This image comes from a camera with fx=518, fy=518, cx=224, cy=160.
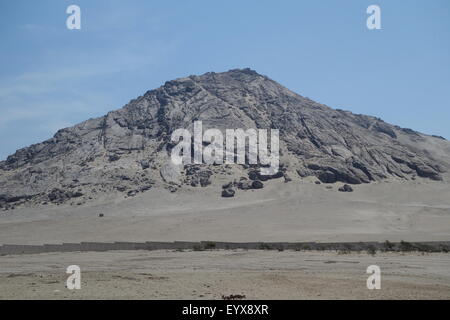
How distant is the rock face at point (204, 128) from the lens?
89.8 meters

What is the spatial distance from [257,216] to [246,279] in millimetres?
48569

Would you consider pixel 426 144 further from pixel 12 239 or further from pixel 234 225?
pixel 12 239

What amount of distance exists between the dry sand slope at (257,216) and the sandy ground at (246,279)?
853 inches

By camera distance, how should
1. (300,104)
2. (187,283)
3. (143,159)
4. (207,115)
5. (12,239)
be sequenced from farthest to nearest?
1. (300,104)
2. (207,115)
3. (143,159)
4. (12,239)
5. (187,283)

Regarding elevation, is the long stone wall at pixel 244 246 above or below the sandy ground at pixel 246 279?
below

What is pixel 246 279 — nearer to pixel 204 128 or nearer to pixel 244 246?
pixel 244 246

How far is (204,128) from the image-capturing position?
102375 mm

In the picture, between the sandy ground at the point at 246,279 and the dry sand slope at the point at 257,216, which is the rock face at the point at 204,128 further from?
the sandy ground at the point at 246,279

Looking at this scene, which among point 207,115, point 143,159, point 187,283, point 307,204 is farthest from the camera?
Result: point 207,115

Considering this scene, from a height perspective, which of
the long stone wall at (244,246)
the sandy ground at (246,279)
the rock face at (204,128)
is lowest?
the long stone wall at (244,246)

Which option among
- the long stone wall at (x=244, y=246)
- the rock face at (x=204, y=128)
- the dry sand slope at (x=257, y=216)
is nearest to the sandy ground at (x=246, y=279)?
the long stone wall at (x=244, y=246)

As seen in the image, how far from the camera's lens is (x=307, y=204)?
76750 mm

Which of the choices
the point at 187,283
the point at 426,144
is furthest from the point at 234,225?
the point at 426,144
